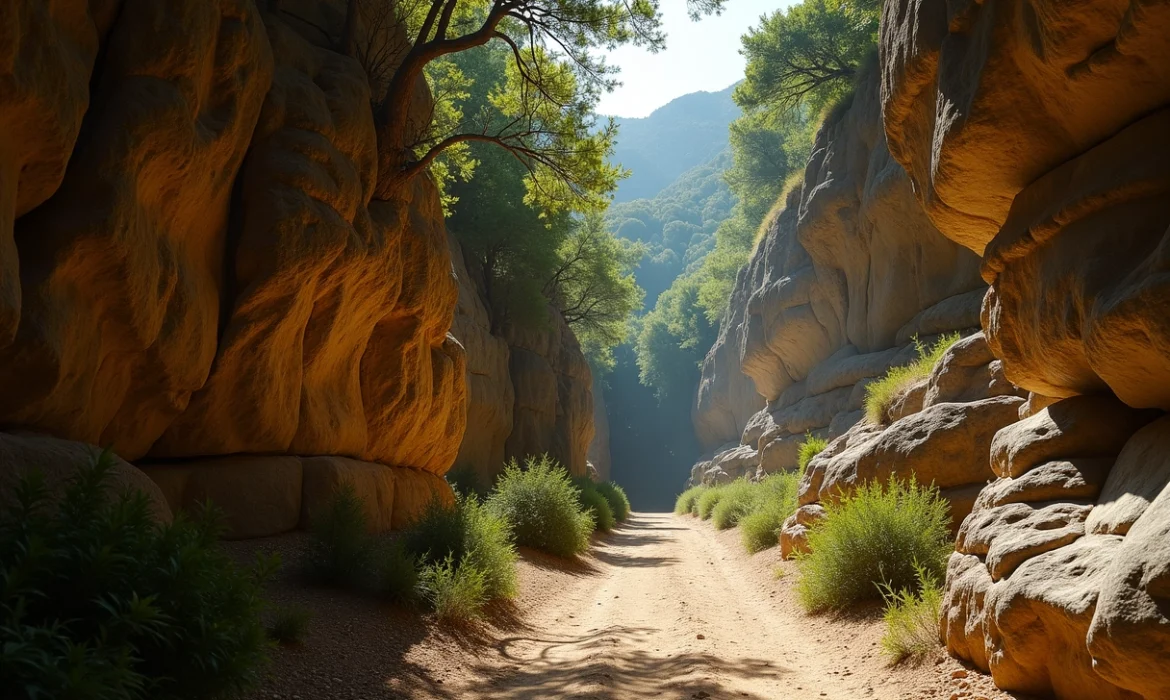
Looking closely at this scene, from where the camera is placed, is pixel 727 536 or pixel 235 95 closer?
pixel 235 95

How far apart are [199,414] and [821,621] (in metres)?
6.68

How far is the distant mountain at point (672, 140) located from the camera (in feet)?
486

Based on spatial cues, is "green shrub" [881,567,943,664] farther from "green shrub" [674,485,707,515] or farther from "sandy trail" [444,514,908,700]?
"green shrub" [674,485,707,515]

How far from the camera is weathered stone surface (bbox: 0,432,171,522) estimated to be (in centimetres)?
412

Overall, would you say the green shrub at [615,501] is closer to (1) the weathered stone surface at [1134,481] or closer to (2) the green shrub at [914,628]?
(2) the green shrub at [914,628]

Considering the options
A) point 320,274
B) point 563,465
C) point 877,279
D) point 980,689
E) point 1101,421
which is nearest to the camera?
point 980,689

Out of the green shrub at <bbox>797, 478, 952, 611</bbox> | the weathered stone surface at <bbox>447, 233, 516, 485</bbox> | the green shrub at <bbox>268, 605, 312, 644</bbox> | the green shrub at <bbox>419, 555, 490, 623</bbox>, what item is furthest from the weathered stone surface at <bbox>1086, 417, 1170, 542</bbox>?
the weathered stone surface at <bbox>447, 233, 516, 485</bbox>

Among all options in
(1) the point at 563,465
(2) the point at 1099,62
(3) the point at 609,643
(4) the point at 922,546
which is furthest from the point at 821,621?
(1) the point at 563,465

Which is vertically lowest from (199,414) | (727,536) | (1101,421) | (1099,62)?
(727,536)

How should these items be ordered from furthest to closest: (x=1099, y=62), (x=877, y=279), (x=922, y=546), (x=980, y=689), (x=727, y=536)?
1. (x=877, y=279)
2. (x=727, y=536)
3. (x=922, y=546)
4. (x=980, y=689)
5. (x=1099, y=62)

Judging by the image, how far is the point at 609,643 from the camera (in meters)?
7.25

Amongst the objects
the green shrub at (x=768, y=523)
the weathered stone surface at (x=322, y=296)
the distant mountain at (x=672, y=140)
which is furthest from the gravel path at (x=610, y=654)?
the distant mountain at (x=672, y=140)

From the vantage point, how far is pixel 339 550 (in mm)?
7059

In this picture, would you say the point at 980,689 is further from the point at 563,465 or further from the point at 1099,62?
the point at 563,465
